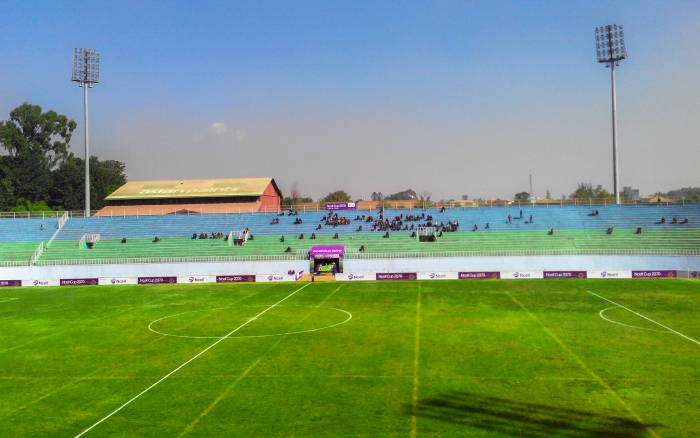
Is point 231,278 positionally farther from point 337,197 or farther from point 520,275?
point 337,197

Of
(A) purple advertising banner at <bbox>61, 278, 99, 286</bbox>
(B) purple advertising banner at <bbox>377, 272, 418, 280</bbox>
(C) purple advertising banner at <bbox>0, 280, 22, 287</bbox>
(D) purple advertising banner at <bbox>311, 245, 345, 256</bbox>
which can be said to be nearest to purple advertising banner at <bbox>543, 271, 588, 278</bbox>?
(B) purple advertising banner at <bbox>377, 272, 418, 280</bbox>

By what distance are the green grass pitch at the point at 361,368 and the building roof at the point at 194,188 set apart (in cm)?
4370

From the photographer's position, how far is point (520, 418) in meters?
13.7

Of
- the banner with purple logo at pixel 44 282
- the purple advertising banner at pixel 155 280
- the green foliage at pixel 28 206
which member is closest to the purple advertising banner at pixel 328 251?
the purple advertising banner at pixel 155 280

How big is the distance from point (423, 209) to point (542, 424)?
5301 centimetres

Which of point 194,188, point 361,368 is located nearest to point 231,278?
point 361,368

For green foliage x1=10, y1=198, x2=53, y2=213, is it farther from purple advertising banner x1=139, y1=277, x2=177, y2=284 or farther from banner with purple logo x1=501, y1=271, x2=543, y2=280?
banner with purple logo x1=501, y1=271, x2=543, y2=280

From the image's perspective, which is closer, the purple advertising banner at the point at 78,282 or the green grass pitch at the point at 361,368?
the green grass pitch at the point at 361,368

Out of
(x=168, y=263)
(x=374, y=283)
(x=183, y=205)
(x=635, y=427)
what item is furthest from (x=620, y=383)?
(x=183, y=205)

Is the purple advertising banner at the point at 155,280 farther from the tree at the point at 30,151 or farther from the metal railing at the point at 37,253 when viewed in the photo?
the tree at the point at 30,151

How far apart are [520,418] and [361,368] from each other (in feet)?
21.3

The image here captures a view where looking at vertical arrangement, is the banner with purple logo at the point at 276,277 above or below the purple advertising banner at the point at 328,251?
below

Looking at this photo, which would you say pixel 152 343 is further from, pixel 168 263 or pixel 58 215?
pixel 58 215

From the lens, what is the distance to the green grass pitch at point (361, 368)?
1387cm
